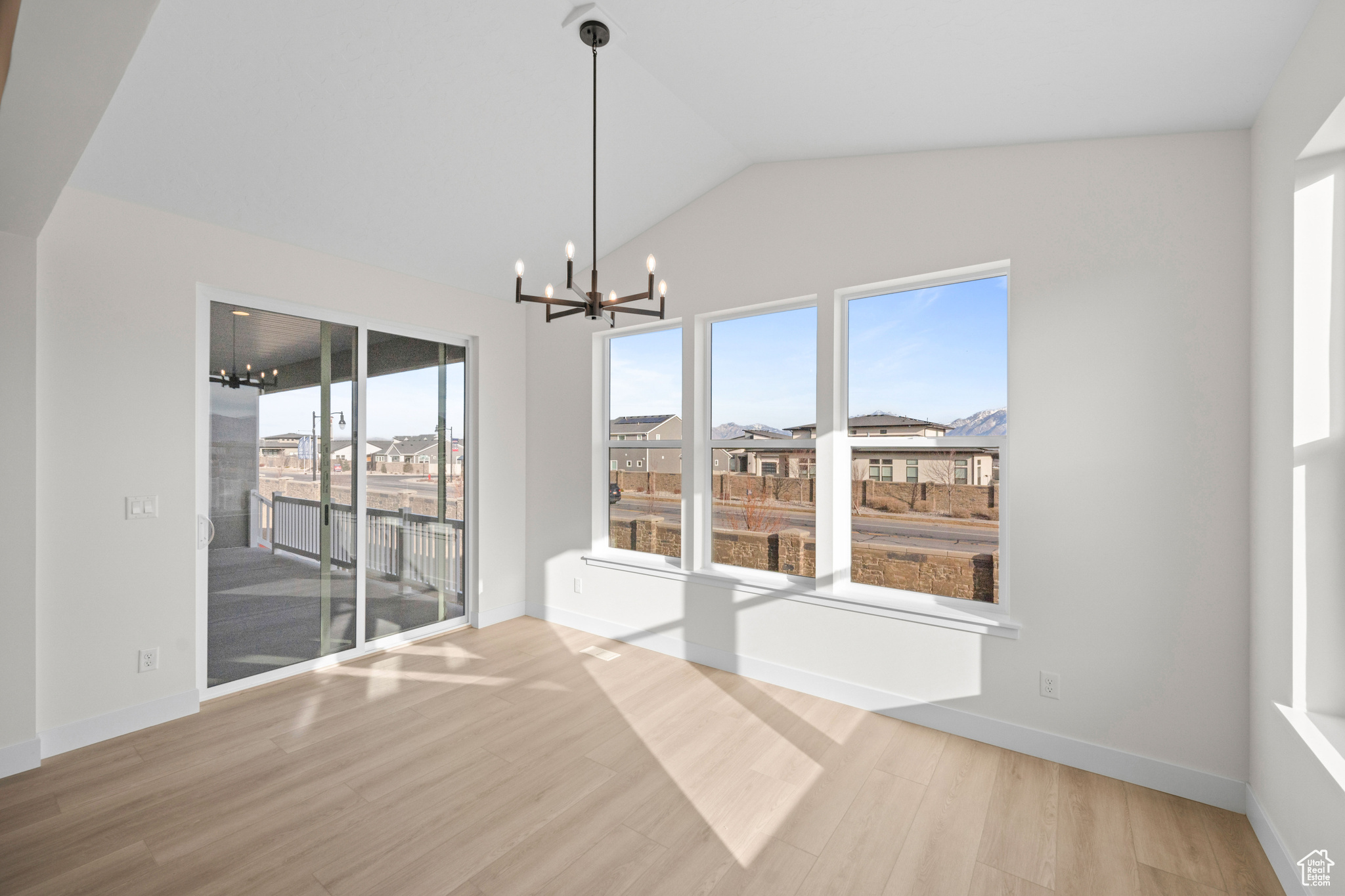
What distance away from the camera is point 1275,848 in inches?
75.5

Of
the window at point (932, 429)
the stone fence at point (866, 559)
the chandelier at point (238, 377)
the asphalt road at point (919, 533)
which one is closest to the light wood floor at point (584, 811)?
the stone fence at point (866, 559)

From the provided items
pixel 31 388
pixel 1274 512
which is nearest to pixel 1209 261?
pixel 1274 512

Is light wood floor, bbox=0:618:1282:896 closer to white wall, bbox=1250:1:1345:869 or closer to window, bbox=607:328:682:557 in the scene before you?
white wall, bbox=1250:1:1345:869

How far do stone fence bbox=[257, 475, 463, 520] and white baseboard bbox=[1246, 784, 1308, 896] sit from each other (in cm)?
462

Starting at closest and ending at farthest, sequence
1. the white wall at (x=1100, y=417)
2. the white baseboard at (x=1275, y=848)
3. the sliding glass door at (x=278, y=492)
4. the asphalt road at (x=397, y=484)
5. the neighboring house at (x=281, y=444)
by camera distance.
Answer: the white baseboard at (x=1275, y=848)
the white wall at (x=1100, y=417)
the sliding glass door at (x=278, y=492)
the neighboring house at (x=281, y=444)
the asphalt road at (x=397, y=484)

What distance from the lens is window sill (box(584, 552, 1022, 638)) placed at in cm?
278

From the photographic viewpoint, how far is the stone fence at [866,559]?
115 inches

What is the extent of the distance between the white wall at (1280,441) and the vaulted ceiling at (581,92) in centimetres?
14

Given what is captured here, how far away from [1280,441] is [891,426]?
58.9 inches

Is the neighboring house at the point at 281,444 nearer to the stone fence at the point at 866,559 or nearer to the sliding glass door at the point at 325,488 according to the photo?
the sliding glass door at the point at 325,488

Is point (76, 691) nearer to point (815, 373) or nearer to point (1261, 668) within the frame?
point (815, 373)

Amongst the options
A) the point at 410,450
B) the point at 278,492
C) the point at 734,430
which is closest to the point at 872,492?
the point at 734,430

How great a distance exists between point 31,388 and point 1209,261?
5.09 metres

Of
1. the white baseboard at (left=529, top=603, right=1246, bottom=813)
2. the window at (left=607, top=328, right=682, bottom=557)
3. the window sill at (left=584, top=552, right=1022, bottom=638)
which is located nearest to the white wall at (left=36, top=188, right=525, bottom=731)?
the window at (left=607, top=328, right=682, bottom=557)
